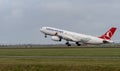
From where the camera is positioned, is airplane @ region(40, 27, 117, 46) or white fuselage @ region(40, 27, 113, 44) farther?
white fuselage @ region(40, 27, 113, 44)

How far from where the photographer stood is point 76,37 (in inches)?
6491

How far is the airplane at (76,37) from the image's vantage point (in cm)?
15900

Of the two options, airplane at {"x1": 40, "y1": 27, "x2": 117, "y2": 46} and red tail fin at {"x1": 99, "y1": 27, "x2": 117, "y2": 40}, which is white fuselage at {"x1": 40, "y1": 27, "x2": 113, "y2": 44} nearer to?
airplane at {"x1": 40, "y1": 27, "x2": 117, "y2": 46}

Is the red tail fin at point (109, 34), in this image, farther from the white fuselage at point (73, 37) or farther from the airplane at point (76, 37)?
the white fuselage at point (73, 37)

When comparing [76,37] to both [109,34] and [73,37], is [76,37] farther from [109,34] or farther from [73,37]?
[109,34]

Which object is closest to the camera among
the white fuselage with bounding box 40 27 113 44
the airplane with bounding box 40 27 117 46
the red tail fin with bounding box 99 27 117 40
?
the airplane with bounding box 40 27 117 46

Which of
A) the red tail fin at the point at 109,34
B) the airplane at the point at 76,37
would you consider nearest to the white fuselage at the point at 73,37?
the airplane at the point at 76,37

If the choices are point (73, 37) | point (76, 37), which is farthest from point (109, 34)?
point (73, 37)

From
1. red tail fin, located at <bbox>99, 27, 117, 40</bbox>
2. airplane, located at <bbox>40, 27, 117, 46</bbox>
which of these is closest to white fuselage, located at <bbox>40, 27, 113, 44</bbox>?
A: airplane, located at <bbox>40, 27, 117, 46</bbox>

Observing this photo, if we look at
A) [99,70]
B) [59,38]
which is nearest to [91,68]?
[99,70]

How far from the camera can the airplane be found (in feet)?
522

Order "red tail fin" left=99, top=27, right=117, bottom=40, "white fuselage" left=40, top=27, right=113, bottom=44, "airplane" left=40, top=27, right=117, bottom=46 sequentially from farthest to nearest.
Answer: "red tail fin" left=99, top=27, right=117, bottom=40, "white fuselage" left=40, top=27, right=113, bottom=44, "airplane" left=40, top=27, right=117, bottom=46

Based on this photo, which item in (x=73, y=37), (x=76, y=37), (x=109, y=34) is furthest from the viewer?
(x=73, y=37)

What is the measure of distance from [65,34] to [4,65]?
115 metres
